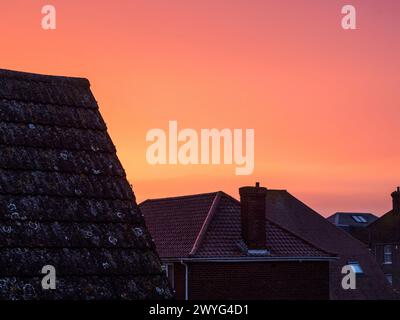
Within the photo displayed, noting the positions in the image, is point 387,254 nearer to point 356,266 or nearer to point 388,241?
point 388,241

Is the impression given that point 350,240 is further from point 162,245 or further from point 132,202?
point 132,202

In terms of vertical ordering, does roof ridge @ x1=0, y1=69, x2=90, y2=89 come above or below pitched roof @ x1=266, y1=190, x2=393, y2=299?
above

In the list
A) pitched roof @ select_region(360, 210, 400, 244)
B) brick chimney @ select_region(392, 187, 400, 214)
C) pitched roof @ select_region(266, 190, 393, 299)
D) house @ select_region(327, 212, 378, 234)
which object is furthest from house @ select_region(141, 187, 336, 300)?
house @ select_region(327, 212, 378, 234)

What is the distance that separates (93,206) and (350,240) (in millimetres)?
53065

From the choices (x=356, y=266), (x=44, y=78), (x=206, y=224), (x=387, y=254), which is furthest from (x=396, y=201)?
(x=44, y=78)

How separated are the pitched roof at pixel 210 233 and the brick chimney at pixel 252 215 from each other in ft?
1.42

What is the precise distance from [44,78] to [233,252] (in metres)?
21.3

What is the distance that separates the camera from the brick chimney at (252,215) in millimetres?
38125

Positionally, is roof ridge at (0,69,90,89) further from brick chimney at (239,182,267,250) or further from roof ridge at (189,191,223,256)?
brick chimney at (239,182,267,250)

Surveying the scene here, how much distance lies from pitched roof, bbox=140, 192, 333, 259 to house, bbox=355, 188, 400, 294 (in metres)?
46.8

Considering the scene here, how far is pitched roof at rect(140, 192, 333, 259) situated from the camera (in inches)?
1469
